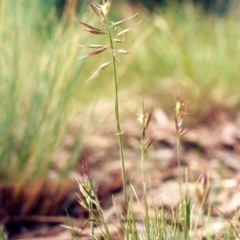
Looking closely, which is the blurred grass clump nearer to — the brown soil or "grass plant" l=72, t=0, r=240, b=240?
the brown soil

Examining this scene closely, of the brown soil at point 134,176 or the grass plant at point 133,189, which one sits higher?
the grass plant at point 133,189

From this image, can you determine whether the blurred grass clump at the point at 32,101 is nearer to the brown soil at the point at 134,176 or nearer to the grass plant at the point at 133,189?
→ the brown soil at the point at 134,176

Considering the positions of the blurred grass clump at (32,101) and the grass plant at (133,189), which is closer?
the grass plant at (133,189)

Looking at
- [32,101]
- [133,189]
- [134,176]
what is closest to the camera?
[133,189]

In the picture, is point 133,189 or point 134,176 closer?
point 133,189

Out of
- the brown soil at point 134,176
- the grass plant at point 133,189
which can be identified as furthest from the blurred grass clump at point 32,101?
the grass plant at point 133,189

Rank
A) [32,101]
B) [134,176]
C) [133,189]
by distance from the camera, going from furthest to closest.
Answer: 1. [134,176]
2. [32,101]
3. [133,189]

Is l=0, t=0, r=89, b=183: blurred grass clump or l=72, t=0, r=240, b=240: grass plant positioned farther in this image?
l=0, t=0, r=89, b=183: blurred grass clump

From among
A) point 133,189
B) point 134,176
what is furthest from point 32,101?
point 133,189

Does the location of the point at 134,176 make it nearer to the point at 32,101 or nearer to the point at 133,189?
the point at 32,101

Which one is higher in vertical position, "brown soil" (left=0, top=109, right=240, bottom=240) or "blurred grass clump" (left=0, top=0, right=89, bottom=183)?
"blurred grass clump" (left=0, top=0, right=89, bottom=183)

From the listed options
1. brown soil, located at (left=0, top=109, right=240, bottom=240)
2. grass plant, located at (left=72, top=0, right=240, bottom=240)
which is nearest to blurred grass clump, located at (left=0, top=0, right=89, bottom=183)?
brown soil, located at (left=0, top=109, right=240, bottom=240)
